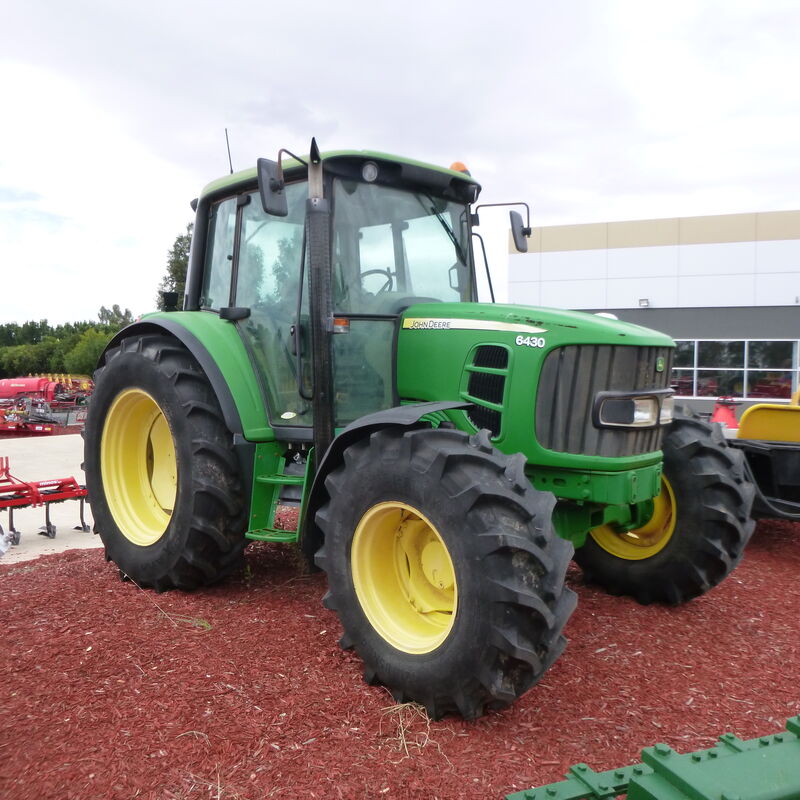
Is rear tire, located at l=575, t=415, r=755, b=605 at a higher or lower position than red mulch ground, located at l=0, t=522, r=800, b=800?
higher

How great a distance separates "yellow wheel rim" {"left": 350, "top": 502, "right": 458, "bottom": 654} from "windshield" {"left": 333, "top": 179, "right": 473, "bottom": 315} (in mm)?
1310

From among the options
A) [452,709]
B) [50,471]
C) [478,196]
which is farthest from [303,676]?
[50,471]

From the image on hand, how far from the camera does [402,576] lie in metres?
3.48

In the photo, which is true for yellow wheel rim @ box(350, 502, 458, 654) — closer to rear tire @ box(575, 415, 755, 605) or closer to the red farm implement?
rear tire @ box(575, 415, 755, 605)

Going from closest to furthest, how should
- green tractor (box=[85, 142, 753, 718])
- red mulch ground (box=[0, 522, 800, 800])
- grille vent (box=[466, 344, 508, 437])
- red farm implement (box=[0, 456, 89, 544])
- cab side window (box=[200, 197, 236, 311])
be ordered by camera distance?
1. red mulch ground (box=[0, 522, 800, 800])
2. green tractor (box=[85, 142, 753, 718])
3. grille vent (box=[466, 344, 508, 437])
4. cab side window (box=[200, 197, 236, 311])
5. red farm implement (box=[0, 456, 89, 544])

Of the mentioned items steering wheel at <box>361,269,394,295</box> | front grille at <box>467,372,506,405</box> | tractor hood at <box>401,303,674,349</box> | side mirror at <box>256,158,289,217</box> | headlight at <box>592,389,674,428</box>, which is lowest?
headlight at <box>592,389,674,428</box>

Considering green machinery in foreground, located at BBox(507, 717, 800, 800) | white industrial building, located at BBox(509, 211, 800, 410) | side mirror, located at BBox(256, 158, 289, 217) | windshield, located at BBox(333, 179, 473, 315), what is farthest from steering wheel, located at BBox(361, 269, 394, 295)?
white industrial building, located at BBox(509, 211, 800, 410)

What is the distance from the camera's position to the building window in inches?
780

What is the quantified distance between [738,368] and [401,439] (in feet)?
63.5

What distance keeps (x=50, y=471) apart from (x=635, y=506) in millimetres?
10322

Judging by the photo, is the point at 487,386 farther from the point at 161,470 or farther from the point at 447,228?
the point at 161,470

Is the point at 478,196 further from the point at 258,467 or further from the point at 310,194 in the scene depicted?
the point at 258,467

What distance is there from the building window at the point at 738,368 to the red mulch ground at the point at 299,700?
16953 mm

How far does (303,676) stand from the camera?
3.39 m
